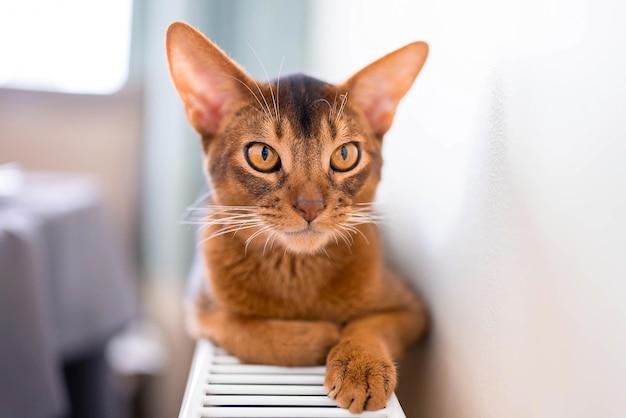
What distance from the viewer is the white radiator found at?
0.73 m

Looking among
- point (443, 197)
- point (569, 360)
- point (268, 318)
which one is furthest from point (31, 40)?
point (569, 360)

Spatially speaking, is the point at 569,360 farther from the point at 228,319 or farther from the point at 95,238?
the point at 95,238

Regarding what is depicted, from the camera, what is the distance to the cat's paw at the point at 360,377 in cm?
75

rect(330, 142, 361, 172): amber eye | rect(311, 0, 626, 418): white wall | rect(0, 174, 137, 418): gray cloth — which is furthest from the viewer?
rect(0, 174, 137, 418): gray cloth

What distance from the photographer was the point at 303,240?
0.89 meters

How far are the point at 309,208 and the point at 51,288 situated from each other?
102cm

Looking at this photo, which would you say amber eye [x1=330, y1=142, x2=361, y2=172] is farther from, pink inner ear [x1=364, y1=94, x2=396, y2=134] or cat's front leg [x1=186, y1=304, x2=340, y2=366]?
cat's front leg [x1=186, y1=304, x2=340, y2=366]

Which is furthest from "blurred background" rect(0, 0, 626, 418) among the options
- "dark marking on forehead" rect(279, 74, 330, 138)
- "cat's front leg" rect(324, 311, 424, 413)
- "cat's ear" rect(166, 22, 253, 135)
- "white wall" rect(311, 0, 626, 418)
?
"cat's ear" rect(166, 22, 253, 135)

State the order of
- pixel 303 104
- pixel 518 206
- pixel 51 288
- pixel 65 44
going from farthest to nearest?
1. pixel 65 44
2. pixel 51 288
3. pixel 303 104
4. pixel 518 206

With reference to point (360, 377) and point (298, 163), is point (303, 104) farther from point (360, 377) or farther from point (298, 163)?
point (360, 377)

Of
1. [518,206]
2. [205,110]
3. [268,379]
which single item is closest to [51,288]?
[205,110]

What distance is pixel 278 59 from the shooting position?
6.04ft

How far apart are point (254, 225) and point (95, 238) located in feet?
3.40

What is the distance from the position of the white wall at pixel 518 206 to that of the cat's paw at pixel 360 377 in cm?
15
